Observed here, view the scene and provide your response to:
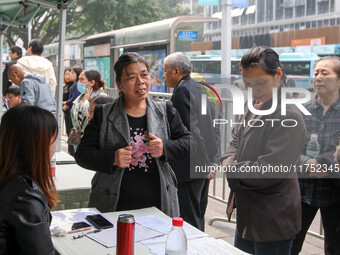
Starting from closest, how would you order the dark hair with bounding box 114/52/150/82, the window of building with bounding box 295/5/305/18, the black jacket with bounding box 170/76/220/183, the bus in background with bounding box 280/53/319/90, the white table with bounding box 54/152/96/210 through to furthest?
the dark hair with bounding box 114/52/150/82
the white table with bounding box 54/152/96/210
the black jacket with bounding box 170/76/220/183
the bus in background with bounding box 280/53/319/90
the window of building with bounding box 295/5/305/18

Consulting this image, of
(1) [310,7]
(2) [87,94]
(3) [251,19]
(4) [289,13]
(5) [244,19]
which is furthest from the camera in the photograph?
(5) [244,19]

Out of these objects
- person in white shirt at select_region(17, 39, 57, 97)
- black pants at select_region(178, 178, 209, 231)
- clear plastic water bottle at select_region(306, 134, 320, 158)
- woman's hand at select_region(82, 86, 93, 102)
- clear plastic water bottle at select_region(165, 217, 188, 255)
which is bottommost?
black pants at select_region(178, 178, 209, 231)

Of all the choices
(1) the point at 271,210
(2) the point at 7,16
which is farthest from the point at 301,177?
(2) the point at 7,16

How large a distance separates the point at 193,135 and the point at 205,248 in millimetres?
1690

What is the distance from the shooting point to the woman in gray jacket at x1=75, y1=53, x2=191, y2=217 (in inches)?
102

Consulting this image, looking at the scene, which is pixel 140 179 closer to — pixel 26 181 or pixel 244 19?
pixel 26 181

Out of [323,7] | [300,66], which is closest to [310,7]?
[323,7]

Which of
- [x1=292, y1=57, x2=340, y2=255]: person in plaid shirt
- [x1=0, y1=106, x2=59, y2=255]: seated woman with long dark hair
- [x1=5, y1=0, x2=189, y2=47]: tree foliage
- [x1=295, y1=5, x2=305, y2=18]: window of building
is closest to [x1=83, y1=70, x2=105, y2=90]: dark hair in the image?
[x1=292, y1=57, x2=340, y2=255]: person in plaid shirt

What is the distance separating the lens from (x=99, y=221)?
7.65 ft

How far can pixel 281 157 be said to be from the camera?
7.73ft

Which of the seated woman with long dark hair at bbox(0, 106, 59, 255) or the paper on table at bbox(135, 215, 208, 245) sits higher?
the seated woman with long dark hair at bbox(0, 106, 59, 255)

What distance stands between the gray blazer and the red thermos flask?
2.50ft

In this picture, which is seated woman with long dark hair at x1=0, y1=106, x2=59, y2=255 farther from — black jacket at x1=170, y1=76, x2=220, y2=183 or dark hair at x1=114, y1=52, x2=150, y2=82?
black jacket at x1=170, y1=76, x2=220, y2=183

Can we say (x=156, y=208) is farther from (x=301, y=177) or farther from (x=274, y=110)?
(x=301, y=177)
